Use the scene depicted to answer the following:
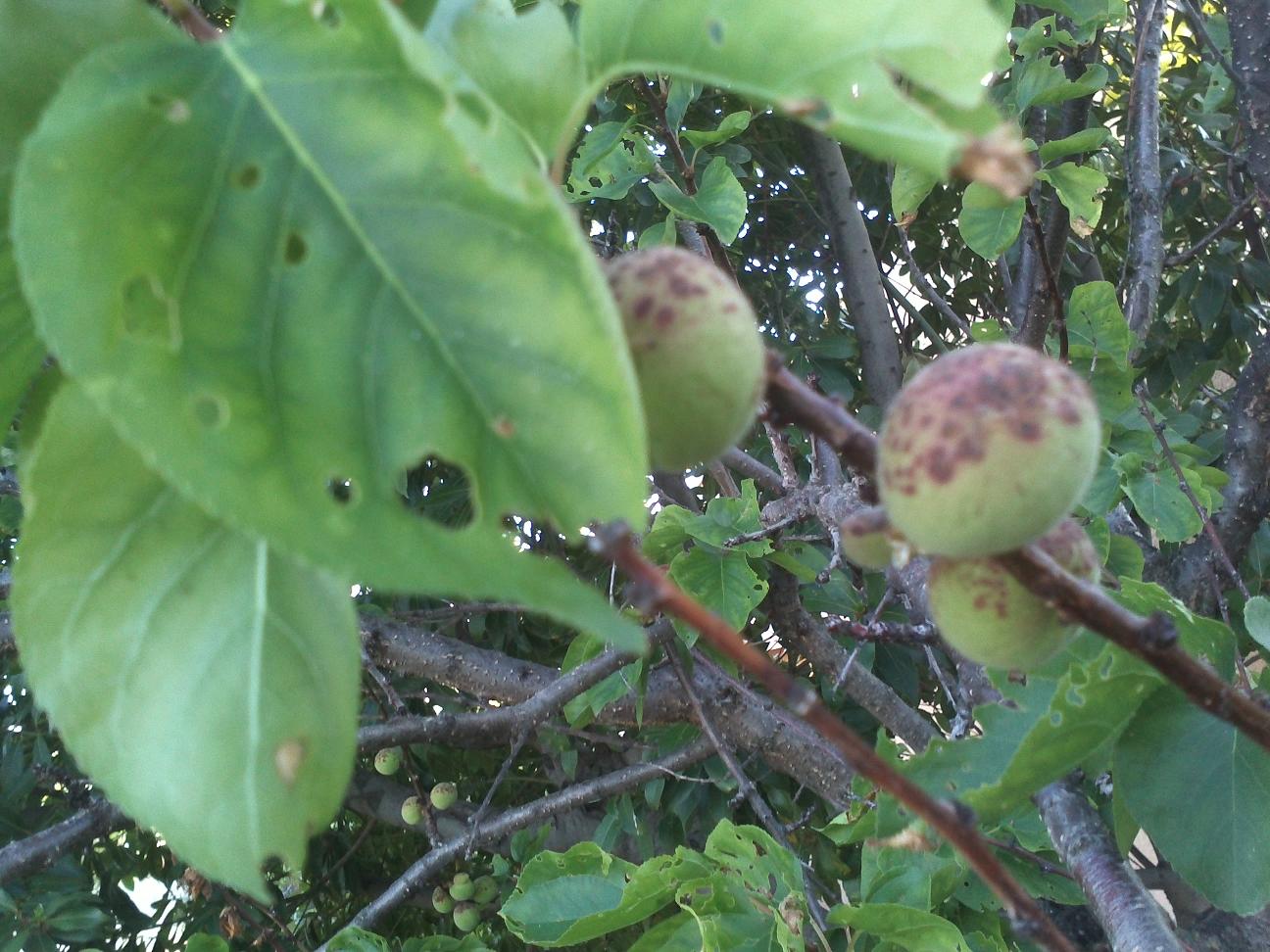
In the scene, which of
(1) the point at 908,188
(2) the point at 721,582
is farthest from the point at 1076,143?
(2) the point at 721,582

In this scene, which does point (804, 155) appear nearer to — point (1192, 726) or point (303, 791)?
point (1192, 726)

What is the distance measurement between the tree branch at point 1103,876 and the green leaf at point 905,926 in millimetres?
198

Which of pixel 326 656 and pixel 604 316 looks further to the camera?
pixel 326 656

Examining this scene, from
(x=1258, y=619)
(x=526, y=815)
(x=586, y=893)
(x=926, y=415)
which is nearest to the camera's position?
(x=926, y=415)

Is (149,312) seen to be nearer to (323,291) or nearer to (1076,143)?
(323,291)

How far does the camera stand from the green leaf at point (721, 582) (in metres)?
2.28

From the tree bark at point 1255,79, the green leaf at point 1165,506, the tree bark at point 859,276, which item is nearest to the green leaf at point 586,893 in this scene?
the green leaf at point 1165,506

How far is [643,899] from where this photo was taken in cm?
174

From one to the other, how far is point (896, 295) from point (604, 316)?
339cm

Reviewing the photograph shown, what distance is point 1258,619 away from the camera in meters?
1.39

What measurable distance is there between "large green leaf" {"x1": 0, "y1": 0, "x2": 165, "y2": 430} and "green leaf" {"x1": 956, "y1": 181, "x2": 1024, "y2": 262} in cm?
191

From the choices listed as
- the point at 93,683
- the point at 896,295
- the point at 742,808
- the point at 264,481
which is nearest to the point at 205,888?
the point at 742,808

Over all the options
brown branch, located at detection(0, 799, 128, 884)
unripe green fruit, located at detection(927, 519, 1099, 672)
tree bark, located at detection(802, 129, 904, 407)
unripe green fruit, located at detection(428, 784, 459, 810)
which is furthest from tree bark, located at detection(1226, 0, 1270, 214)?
brown branch, located at detection(0, 799, 128, 884)

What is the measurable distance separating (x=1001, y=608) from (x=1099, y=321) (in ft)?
5.83
